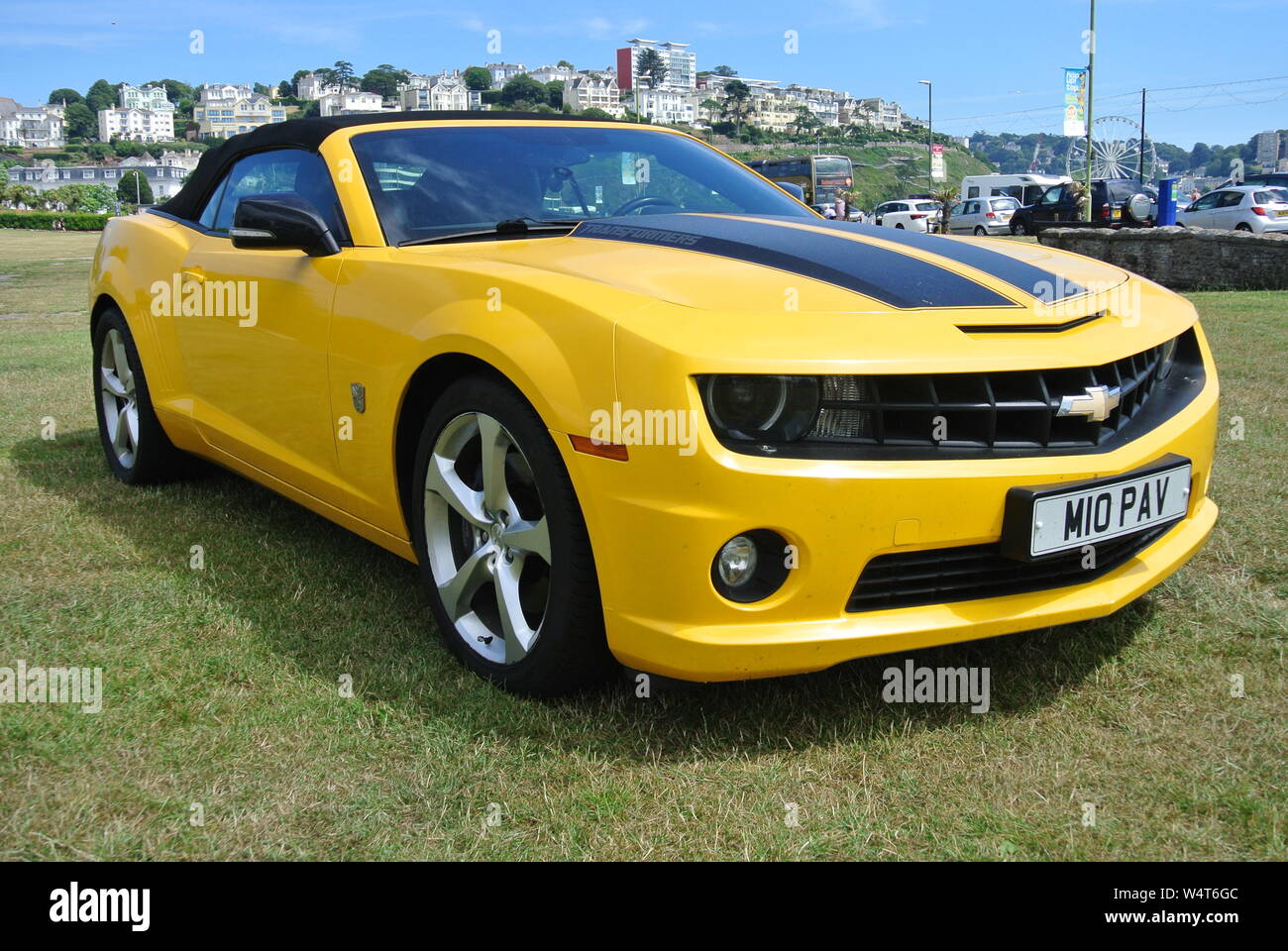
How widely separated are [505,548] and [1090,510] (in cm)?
128

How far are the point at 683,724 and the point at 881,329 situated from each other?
3.16ft

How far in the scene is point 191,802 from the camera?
7.39ft

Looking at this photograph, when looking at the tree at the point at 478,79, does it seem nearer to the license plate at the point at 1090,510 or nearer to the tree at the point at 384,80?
the tree at the point at 384,80

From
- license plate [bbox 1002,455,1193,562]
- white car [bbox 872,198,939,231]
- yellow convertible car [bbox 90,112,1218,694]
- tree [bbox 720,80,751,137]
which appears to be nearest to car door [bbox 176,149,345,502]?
yellow convertible car [bbox 90,112,1218,694]

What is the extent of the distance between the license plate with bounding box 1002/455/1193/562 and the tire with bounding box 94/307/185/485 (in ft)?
11.1

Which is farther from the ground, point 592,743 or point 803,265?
point 803,265

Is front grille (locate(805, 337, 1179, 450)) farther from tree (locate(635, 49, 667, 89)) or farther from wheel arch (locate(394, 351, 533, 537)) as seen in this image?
tree (locate(635, 49, 667, 89))

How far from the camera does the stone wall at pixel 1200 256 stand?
13250 millimetres

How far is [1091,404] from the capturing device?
2.37 m

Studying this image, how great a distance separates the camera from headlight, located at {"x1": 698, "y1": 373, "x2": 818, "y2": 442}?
2.21 metres

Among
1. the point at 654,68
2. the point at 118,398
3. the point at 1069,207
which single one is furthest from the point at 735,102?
the point at 118,398

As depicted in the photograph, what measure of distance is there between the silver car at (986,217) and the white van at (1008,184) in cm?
737

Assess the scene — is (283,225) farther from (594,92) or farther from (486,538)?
(594,92)
